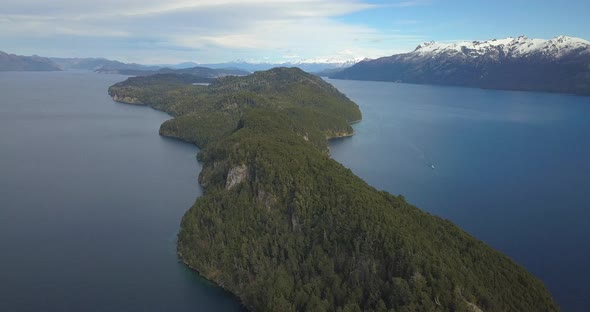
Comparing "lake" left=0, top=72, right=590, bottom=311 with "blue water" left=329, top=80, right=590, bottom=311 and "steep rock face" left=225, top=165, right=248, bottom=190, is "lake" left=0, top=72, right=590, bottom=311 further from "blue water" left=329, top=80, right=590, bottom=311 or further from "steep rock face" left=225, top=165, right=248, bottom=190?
"steep rock face" left=225, top=165, right=248, bottom=190

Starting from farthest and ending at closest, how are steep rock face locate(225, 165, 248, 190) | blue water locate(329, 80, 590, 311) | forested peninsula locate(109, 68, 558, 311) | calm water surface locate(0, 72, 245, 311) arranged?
steep rock face locate(225, 165, 248, 190)
blue water locate(329, 80, 590, 311)
calm water surface locate(0, 72, 245, 311)
forested peninsula locate(109, 68, 558, 311)

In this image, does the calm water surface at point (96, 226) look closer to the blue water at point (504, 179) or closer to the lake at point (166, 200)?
the lake at point (166, 200)

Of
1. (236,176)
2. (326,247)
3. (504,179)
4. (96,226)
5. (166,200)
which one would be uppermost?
(236,176)

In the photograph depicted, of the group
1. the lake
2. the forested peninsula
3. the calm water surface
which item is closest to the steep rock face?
the forested peninsula

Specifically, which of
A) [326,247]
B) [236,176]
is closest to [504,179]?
[326,247]

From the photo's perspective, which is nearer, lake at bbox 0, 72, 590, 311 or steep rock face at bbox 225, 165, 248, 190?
lake at bbox 0, 72, 590, 311

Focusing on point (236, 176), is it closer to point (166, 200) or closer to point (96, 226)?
point (166, 200)

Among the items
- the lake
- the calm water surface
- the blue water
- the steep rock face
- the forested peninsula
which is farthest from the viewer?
the steep rock face
